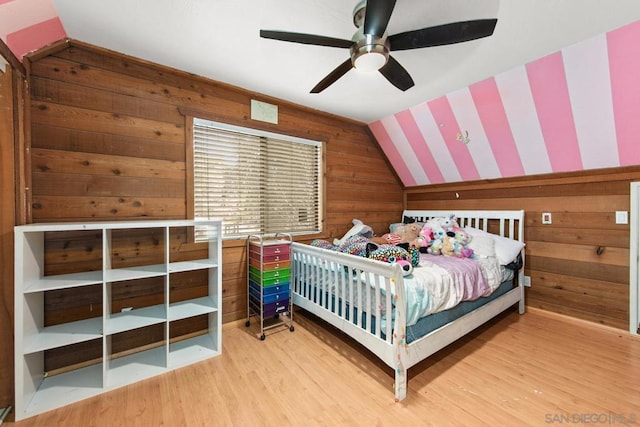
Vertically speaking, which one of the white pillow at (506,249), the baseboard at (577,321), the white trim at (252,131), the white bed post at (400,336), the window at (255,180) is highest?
the white trim at (252,131)

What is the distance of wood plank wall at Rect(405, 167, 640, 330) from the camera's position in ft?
7.63

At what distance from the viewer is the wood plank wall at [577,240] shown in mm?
2326

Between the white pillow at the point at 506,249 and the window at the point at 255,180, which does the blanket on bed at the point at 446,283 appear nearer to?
the white pillow at the point at 506,249

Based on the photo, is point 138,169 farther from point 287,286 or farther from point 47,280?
point 287,286

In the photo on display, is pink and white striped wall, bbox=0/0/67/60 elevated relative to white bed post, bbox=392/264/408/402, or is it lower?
elevated

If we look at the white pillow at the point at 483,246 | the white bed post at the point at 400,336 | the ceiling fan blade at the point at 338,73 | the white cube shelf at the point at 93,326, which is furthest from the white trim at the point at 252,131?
the white pillow at the point at 483,246

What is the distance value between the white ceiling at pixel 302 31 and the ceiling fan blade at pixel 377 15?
0.27 metres

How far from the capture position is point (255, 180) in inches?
105

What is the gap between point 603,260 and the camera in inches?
94.7

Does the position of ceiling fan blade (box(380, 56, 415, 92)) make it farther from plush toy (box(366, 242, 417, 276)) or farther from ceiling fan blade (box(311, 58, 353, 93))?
plush toy (box(366, 242, 417, 276))

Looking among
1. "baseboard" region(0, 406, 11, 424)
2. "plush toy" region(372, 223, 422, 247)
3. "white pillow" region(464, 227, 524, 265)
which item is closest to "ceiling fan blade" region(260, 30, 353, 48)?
"plush toy" region(372, 223, 422, 247)

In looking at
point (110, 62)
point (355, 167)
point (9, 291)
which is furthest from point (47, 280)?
point (355, 167)

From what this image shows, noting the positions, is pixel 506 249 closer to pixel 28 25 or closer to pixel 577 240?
pixel 577 240

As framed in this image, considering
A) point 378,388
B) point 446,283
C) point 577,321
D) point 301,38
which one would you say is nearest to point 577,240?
point 577,321
